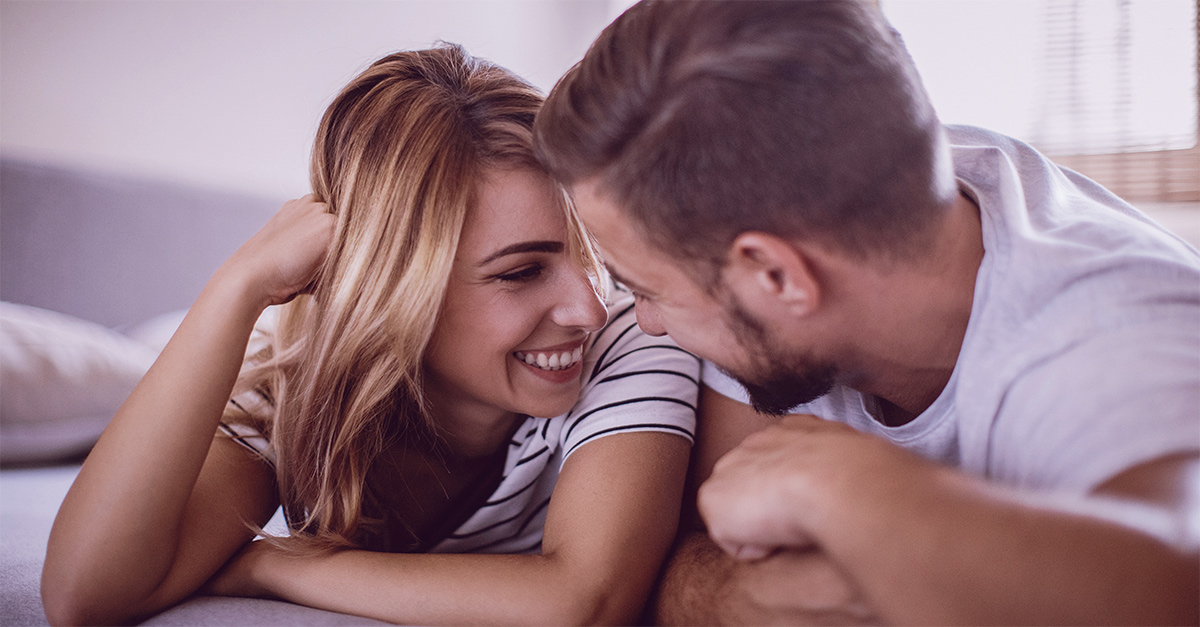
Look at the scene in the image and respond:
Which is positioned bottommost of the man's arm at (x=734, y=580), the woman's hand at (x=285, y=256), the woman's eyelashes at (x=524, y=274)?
the man's arm at (x=734, y=580)

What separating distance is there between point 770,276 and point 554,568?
405 millimetres

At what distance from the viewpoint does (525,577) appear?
0.81m

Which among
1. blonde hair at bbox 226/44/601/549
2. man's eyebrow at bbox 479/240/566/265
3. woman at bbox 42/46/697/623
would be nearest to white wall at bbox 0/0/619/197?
blonde hair at bbox 226/44/601/549

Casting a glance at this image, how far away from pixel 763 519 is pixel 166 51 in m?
1.98

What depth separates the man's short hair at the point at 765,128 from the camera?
694 millimetres

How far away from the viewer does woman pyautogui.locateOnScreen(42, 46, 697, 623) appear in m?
0.83

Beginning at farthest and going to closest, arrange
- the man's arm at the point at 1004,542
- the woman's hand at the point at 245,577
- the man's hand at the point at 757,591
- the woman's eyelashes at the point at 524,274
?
the woman's eyelashes at the point at 524,274, the woman's hand at the point at 245,577, the man's hand at the point at 757,591, the man's arm at the point at 1004,542

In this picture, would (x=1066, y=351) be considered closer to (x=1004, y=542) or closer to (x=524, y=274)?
(x=1004, y=542)

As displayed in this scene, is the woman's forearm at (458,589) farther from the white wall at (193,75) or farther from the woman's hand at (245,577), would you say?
the white wall at (193,75)

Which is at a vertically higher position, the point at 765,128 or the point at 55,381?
the point at 765,128

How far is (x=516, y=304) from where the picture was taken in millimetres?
1015

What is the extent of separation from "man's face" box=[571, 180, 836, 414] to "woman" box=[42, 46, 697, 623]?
147 mm

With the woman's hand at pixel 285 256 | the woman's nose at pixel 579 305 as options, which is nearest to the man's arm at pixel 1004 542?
the woman's nose at pixel 579 305

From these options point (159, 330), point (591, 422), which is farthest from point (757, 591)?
point (159, 330)
